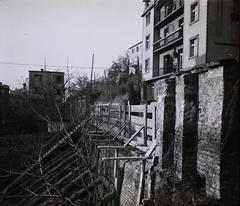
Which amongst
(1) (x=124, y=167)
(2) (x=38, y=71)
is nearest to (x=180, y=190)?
(1) (x=124, y=167)

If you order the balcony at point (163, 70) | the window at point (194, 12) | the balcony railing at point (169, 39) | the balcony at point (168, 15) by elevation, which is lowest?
the balcony at point (163, 70)

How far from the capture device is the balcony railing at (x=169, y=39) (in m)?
19.7

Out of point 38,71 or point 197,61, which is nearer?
point 197,61

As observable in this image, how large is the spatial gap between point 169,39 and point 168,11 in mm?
2944

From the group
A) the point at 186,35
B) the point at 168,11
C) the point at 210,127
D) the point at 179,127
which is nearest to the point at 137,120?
the point at 179,127

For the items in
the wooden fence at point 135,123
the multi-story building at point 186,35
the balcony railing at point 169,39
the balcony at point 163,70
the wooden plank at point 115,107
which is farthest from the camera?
the balcony at point 163,70

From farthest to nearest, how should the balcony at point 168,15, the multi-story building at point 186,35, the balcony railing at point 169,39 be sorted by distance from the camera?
the balcony at point 168,15 → the balcony railing at point 169,39 → the multi-story building at point 186,35

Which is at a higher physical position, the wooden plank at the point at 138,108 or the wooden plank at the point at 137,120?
the wooden plank at the point at 138,108

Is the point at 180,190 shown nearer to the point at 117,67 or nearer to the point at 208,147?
the point at 208,147

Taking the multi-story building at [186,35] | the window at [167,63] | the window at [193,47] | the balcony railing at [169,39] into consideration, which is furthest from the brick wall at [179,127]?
the window at [167,63]

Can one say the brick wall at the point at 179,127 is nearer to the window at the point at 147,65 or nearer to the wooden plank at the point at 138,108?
the wooden plank at the point at 138,108

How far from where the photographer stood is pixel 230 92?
3.54 m

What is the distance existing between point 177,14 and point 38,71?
1002 inches

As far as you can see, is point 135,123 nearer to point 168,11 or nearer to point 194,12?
point 194,12
